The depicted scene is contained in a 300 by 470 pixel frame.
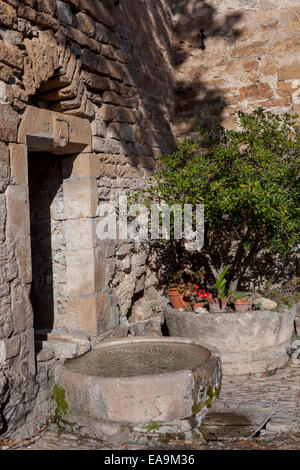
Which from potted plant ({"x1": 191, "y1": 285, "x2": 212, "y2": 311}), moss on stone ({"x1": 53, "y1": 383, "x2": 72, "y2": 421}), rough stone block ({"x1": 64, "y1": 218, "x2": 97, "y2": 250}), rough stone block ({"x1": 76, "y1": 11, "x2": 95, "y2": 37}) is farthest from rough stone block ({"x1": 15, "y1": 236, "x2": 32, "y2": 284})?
potted plant ({"x1": 191, "y1": 285, "x2": 212, "y2": 311})

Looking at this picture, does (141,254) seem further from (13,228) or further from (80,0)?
(80,0)

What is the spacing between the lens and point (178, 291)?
5246mm

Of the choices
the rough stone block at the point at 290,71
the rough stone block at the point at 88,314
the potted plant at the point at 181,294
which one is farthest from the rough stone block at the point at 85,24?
the potted plant at the point at 181,294

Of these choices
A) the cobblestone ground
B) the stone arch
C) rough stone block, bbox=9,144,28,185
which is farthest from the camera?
the stone arch

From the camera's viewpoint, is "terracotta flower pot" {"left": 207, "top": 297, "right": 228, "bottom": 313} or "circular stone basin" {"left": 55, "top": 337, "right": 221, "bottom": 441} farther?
"terracotta flower pot" {"left": 207, "top": 297, "right": 228, "bottom": 313}

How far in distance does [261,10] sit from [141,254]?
3342 millimetres

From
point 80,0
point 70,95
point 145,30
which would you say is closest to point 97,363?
point 70,95

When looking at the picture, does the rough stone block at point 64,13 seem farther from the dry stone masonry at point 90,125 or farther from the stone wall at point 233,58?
the stone wall at point 233,58

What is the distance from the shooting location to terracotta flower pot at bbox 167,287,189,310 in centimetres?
524

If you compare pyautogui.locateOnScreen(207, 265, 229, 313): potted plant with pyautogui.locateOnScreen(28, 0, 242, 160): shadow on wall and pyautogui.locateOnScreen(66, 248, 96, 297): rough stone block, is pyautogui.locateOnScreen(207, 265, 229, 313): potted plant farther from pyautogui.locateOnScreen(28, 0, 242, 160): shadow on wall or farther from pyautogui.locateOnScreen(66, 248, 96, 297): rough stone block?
pyautogui.locateOnScreen(28, 0, 242, 160): shadow on wall

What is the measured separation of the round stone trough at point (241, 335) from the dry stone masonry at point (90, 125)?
2.34 feet

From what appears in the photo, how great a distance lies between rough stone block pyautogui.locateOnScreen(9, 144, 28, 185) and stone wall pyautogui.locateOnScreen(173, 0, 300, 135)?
10.4 feet

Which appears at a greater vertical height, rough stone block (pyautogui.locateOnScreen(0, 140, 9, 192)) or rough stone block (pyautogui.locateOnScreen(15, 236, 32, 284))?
rough stone block (pyautogui.locateOnScreen(0, 140, 9, 192))

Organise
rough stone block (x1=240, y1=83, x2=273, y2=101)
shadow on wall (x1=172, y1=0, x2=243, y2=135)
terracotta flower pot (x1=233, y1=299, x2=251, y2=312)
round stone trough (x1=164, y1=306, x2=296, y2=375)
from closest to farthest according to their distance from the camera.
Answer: round stone trough (x1=164, y1=306, x2=296, y2=375), terracotta flower pot (x1=233, y1=299, x2=251, y2=312), rough stone block (x1=240, y1=83, x2=273, y2=101), shadow on wall (x1=172, y1=0, x2=243, y2=135)
